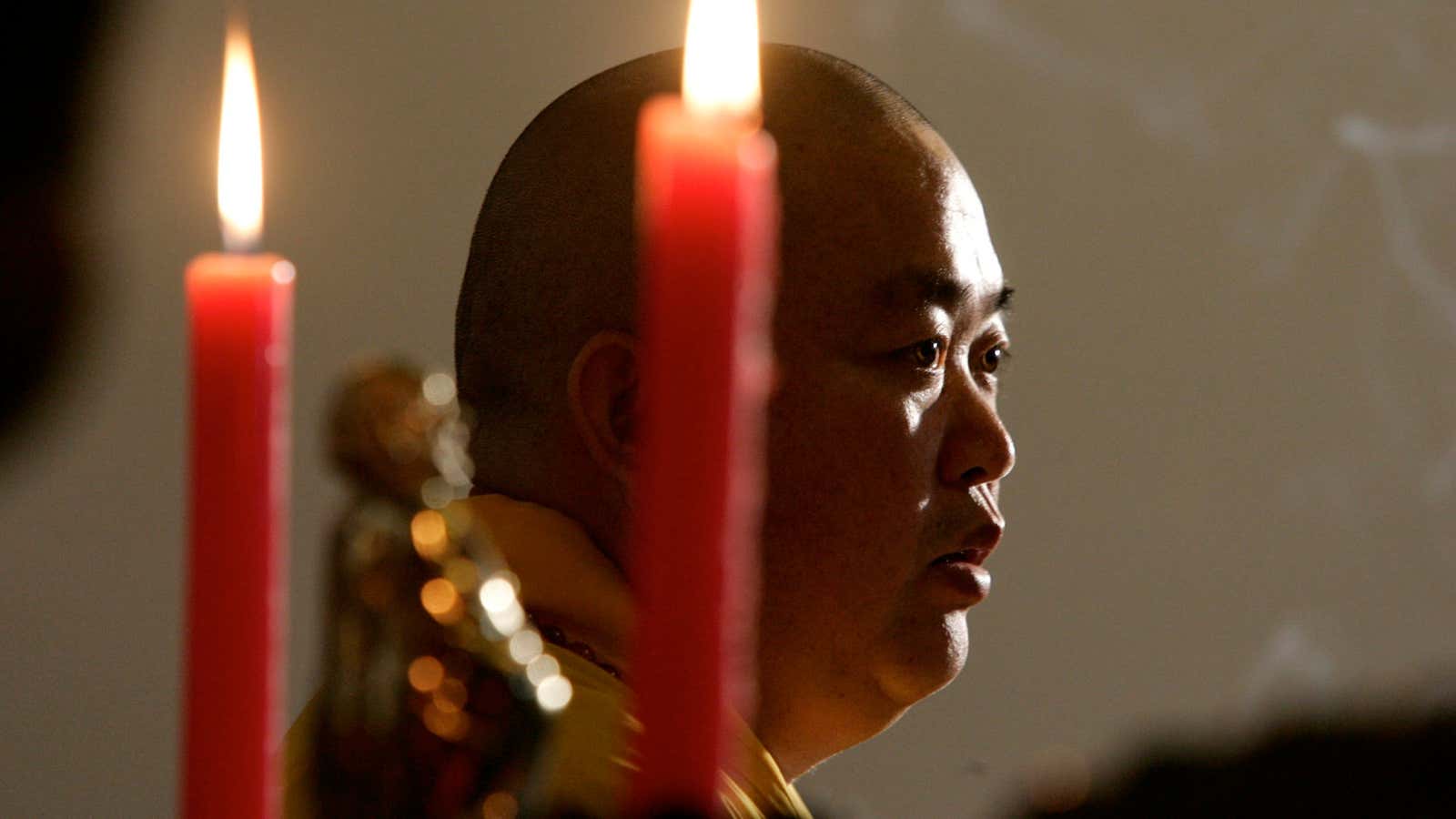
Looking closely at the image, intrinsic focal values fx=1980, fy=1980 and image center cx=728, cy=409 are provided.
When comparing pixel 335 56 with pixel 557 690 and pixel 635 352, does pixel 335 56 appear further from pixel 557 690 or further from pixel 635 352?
pixel 557 690

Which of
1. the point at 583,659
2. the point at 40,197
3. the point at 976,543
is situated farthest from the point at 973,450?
the point at 40,197

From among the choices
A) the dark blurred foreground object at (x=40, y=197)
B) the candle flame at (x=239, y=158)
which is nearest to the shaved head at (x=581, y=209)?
the dark blurred foreground object at (x=40, y=197)

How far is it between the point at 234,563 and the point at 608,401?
0.70 meters

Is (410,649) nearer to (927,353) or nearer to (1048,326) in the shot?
(927,353)

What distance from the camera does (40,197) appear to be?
1.32 meters

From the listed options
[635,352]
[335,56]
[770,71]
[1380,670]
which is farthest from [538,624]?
[1380,670]

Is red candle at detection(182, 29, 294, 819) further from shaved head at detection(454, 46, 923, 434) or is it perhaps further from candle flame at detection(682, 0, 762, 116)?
shaved head at detection(454, 46, 923, 434)

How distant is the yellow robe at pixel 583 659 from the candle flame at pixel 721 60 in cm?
27

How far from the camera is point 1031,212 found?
7.41ft

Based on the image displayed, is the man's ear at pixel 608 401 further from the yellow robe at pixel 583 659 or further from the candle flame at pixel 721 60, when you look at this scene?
the candle flame at pixel 721 60

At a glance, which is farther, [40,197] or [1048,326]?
[1048,326]

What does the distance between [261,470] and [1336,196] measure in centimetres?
251

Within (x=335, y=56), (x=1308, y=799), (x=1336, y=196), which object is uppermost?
(x=1336, y=196)

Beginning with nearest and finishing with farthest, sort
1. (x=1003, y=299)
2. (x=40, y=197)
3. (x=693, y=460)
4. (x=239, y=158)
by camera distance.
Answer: (x=693, y=460) < (x=239, y=158) < (x=1003, y=299) < (x=40, y=197)
